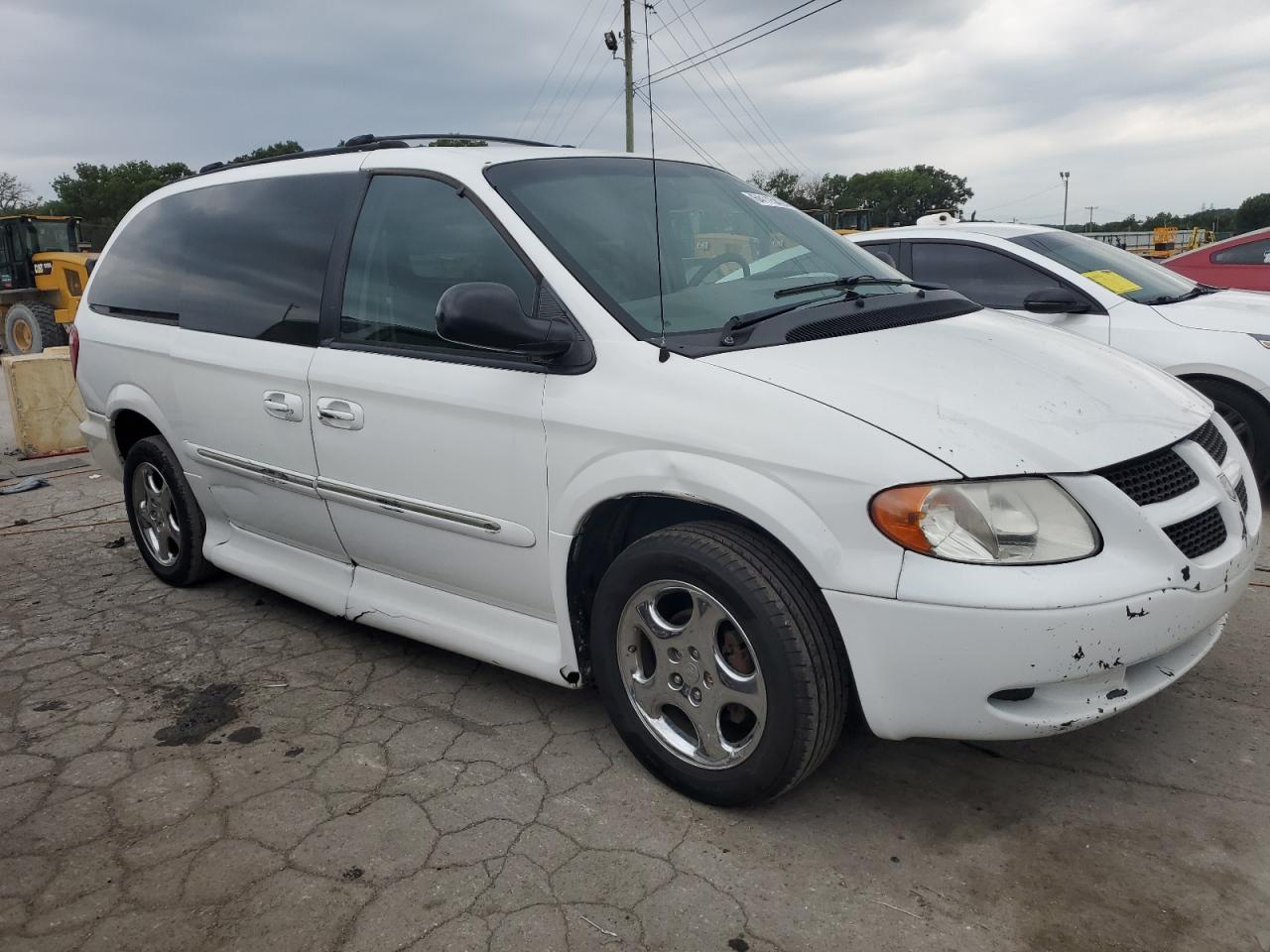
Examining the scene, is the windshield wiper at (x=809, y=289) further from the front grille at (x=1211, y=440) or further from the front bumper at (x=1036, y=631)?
the front grille at (x=1211, y=440)

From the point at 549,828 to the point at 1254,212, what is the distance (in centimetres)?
7419

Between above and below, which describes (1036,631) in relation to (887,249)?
below

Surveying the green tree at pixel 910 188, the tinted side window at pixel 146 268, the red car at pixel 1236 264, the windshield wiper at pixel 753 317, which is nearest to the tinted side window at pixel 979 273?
the red car at pixel 1236 264

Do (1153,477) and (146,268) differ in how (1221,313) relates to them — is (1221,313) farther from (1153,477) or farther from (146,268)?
(146,268)

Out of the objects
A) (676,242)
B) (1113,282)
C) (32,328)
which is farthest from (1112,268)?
(32,328)

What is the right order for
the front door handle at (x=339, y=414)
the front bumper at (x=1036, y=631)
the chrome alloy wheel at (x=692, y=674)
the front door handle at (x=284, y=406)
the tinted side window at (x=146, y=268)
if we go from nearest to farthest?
1. the front bumper at (x=1036, y=631)
2. the chrome alloy wheel at (x=692, y=674)
3. the front door handle at (x=339, y=414)
4. the front door handle at (x=284, y=406)
5. the tinted side window at (x=146, y=268)

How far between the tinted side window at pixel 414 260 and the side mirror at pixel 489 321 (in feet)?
0.85

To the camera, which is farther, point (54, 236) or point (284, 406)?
point (54, 236)

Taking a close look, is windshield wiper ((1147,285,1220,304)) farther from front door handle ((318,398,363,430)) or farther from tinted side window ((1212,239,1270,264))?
front door handle ((318,398,363,430))

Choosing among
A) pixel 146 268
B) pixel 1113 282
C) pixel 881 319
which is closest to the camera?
pixel 881 319

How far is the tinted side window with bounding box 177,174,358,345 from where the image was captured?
11.5ft

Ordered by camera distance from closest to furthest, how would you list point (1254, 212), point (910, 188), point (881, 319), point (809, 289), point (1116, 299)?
1. point (881, 319)
2. point (809, 289)
3. point (1116, 299)
4. point (1254, 212)
5. point (910, 188)

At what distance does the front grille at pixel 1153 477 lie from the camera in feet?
7.76

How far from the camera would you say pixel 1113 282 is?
5.74 meters
